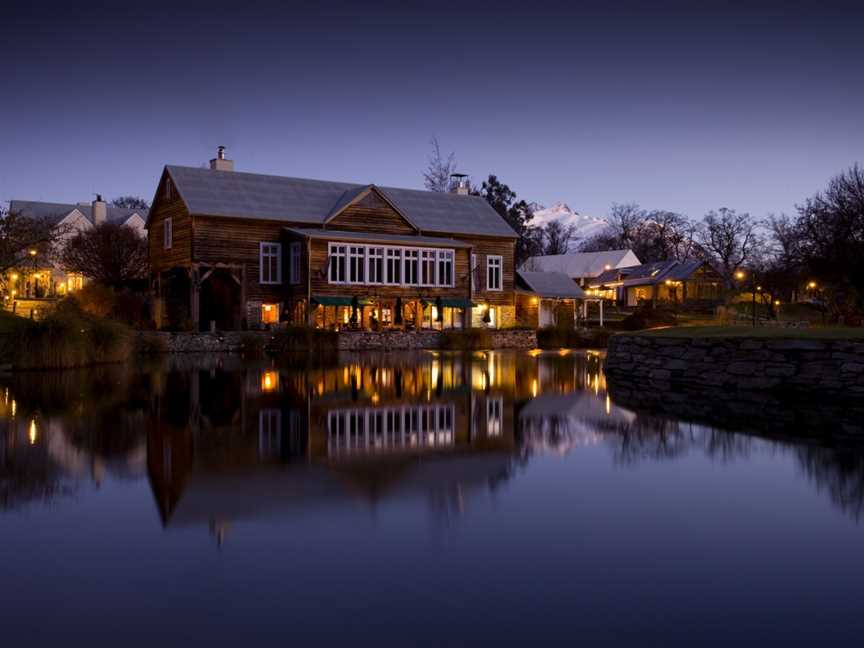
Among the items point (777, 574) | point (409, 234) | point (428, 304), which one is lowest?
point (777, 574)

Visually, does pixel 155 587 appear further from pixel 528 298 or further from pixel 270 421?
pixel 528 298

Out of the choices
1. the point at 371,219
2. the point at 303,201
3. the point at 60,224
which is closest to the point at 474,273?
the point at 371,219

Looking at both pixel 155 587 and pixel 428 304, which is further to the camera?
pixel 428 304

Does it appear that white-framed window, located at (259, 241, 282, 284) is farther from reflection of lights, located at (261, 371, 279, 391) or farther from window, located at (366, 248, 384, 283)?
reflection of lights, located at (261, 371, 279, 391)

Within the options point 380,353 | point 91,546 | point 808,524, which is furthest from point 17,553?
point 380,353

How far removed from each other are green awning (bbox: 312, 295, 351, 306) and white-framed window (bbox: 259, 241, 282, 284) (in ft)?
11.2


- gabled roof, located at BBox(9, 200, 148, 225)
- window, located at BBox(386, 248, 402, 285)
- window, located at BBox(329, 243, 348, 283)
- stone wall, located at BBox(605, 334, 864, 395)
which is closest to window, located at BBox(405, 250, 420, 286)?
window, located at BBox(386, 248, 402, 285)

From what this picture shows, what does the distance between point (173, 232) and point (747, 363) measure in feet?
116

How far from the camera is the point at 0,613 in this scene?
5562 millimetres

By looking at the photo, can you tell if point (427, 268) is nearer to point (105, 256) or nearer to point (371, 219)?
point (371, 219)

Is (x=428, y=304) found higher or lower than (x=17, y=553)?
higher

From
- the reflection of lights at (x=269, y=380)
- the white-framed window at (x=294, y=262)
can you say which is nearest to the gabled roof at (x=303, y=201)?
the white-framed window at (x=294, y=262)

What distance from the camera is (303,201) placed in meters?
49.8

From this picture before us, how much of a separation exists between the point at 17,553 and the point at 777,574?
613 centimetres
